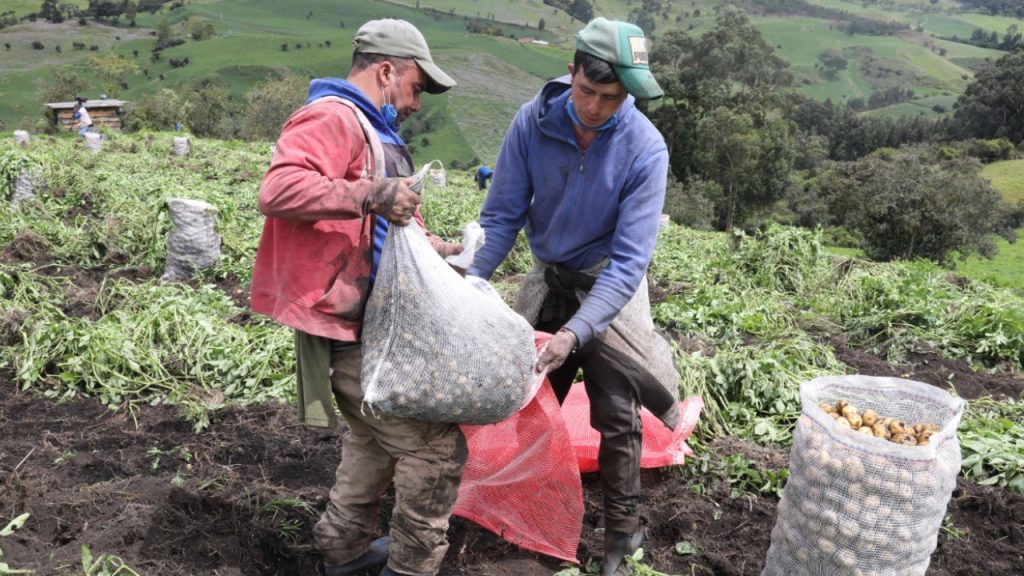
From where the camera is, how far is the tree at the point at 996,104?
47406 mm

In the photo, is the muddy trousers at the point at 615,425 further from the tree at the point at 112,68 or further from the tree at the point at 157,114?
the tree at the point at 112,68

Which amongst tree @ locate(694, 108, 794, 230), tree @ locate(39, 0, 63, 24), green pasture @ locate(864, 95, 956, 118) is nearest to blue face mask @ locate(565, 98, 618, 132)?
tree @ locate(694, 108, 794, 230)

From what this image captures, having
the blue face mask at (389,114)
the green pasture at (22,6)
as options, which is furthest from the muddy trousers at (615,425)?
the green pasture at (22,6)

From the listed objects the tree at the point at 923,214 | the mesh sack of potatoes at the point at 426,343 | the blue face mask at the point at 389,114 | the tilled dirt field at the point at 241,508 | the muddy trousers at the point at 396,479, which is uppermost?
the blue face mask at the point at 389,114

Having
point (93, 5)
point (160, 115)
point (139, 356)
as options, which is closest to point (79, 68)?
point (93, 5)

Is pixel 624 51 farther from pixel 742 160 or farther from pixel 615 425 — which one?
pixel 742 160

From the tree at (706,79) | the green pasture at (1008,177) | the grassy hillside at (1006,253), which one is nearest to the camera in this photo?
the grassy hillside at (1006,253)

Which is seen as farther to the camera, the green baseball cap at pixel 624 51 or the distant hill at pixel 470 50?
the distant hill at pixel 470 50

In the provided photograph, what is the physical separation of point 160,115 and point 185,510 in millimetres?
31737

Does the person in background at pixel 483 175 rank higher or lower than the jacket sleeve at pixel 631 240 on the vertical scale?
lower

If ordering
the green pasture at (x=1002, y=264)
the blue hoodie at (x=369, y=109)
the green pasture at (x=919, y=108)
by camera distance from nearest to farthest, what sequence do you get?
the blue hoodie at (x=369, y=109)
the green pasture at (x=1002, y=264)
the green pasture at (x=919, y=108)

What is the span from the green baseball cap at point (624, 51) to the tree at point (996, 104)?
55.8 m

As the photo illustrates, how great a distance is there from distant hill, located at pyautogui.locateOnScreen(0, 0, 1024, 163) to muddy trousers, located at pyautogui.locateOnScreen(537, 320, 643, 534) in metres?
38.4

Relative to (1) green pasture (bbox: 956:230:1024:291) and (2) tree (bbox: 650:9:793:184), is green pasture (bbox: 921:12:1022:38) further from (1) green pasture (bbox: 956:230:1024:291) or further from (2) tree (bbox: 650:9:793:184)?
(1) green pasture (bbox: 956:230:1024:291)
